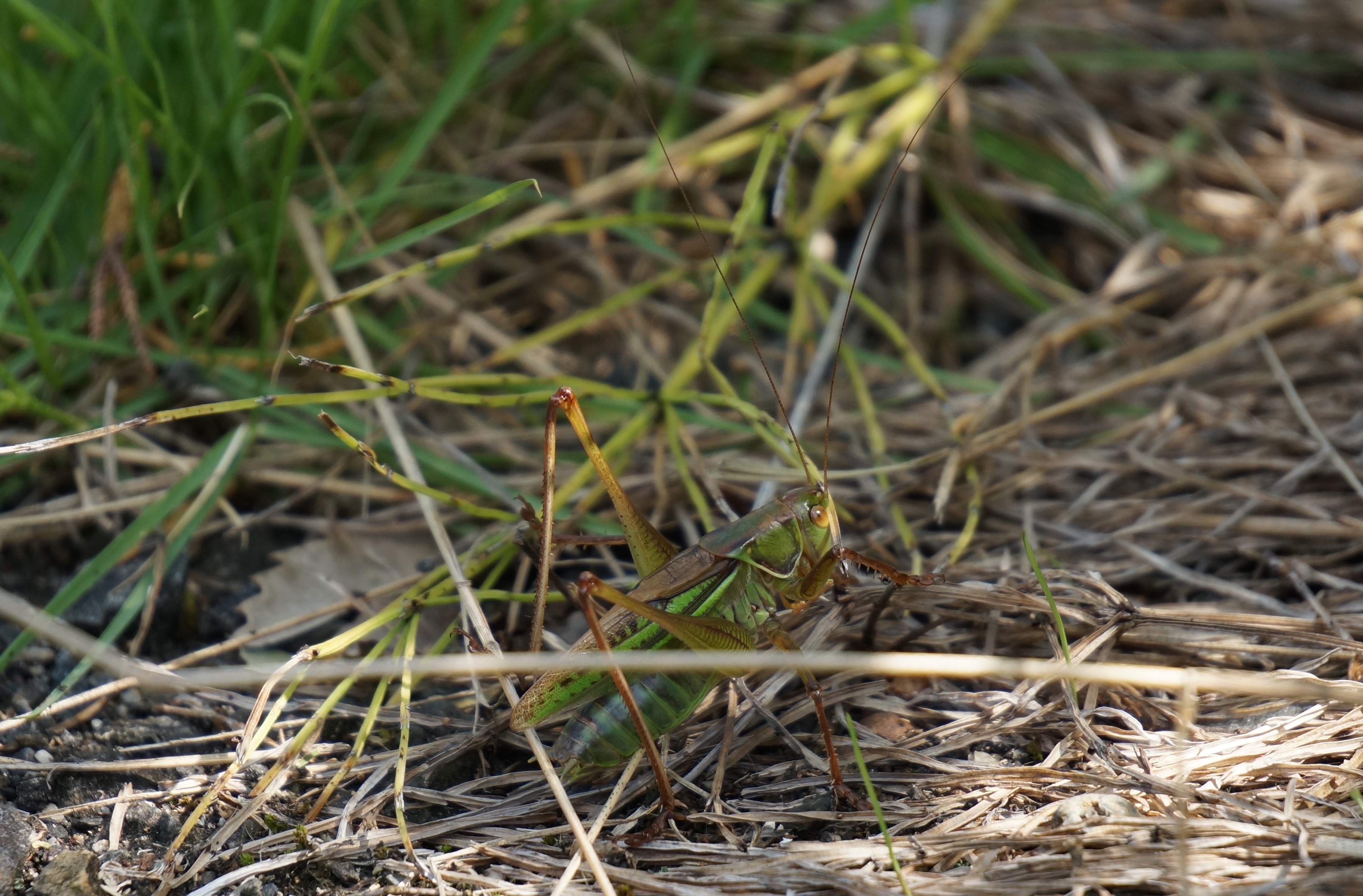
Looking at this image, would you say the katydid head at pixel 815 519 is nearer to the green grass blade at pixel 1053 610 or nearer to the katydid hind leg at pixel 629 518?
the katydid hind leg at pixel 629 518

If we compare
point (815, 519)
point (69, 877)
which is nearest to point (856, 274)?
point (815, 519)

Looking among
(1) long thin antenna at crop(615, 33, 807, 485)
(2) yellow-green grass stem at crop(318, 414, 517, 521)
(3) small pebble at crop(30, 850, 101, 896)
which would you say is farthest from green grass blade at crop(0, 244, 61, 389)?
(1) long thin antenna at crop(615, 33, 807, 485)

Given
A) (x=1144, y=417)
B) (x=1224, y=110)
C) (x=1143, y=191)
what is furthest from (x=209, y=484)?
(x=1224, y=110)

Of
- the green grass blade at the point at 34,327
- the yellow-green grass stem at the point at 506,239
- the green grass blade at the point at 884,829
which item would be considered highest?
the yellow-green grass stem at the point at 506,239

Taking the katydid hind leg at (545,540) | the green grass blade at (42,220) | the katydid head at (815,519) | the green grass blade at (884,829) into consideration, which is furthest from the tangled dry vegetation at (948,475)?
the green grass blade at (42,220)

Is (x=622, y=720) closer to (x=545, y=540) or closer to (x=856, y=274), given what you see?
(x=545, y=540)
